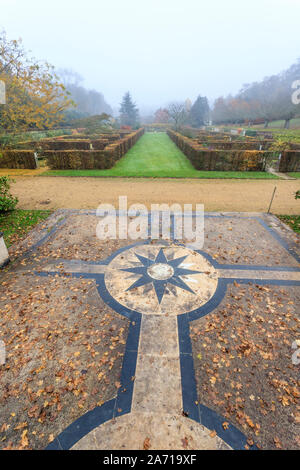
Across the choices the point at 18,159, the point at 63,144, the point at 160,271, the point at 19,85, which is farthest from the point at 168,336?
the point at 63,144

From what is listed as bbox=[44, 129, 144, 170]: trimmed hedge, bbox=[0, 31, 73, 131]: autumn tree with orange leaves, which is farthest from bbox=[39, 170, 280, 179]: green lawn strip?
bbox=[0, 31, 73, 131]: autumn tree with orange leaves

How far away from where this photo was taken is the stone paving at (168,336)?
296 cm

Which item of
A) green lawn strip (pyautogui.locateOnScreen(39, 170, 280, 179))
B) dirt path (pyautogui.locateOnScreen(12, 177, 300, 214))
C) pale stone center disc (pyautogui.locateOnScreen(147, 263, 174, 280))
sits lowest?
pale stone center disc (pyautogui.locateOnScreen(147, 263, 174, 280))

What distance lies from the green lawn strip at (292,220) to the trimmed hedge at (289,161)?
849cm

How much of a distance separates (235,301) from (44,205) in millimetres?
9899

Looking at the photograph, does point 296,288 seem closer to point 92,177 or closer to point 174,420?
point 174,420

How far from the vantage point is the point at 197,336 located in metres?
4.28

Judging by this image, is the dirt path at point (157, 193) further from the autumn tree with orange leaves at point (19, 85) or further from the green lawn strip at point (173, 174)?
the autumn tree with orange leaves at point (19, 85)

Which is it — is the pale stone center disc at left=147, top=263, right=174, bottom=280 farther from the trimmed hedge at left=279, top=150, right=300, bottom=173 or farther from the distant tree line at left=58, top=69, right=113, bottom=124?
the distant tree line at left=58, top=69, right=113, bottom=124

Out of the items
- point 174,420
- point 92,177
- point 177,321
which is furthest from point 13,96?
point 174,420

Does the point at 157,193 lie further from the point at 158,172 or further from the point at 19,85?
the point at 19,85

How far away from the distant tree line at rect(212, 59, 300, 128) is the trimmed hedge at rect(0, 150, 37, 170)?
56.2 metres

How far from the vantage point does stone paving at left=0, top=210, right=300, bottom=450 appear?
2.96 metres

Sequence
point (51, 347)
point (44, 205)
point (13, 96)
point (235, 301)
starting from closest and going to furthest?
point (51, 347) < point (235, 301) < point (13, 96) < point (44, 205)
